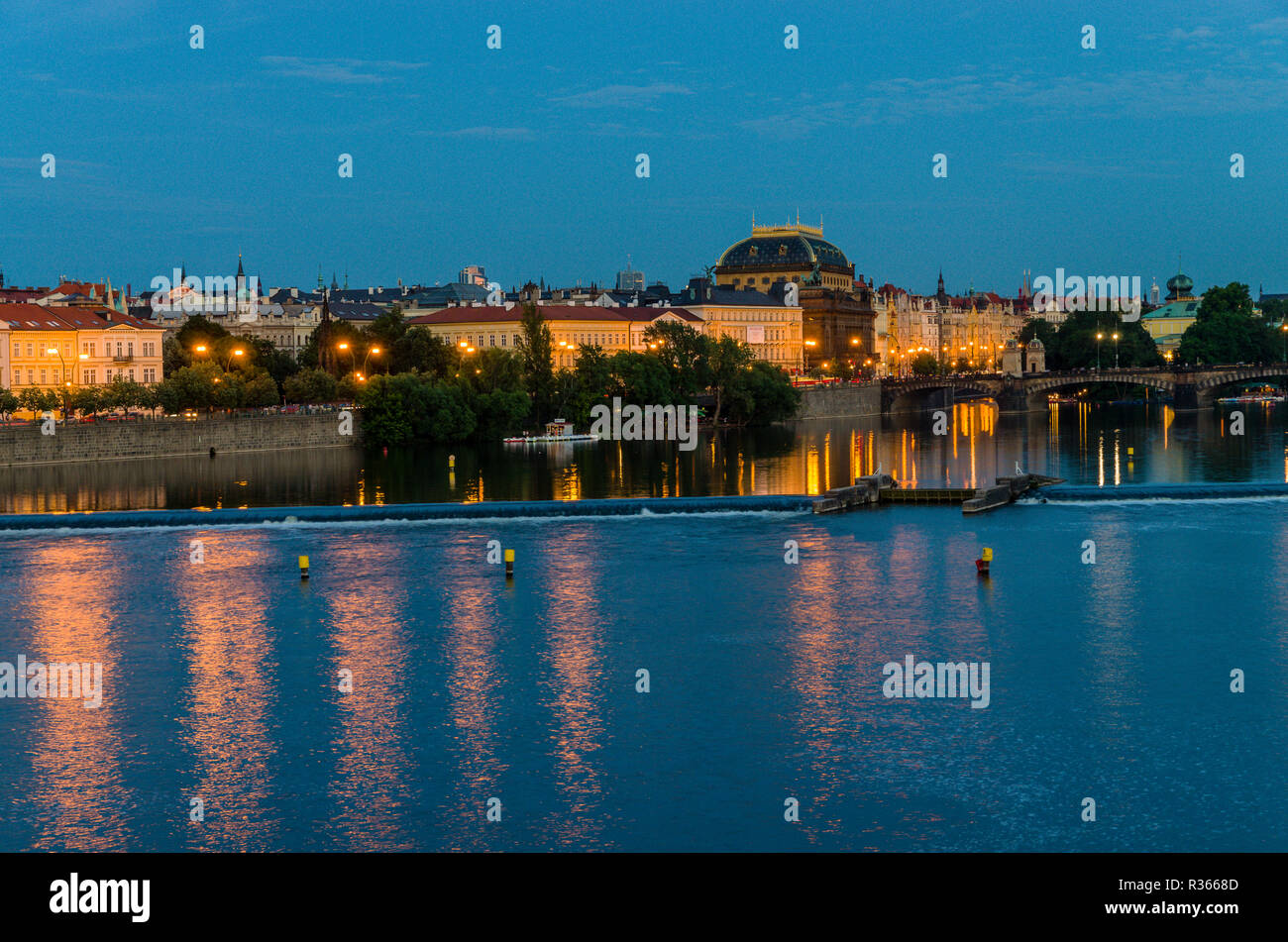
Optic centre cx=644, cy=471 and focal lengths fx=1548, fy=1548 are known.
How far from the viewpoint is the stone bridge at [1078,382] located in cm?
10794

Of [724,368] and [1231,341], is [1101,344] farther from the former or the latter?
[724,368]

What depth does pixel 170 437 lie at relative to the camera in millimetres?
67562

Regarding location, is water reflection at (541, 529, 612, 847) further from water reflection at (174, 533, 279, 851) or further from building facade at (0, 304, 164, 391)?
building facade at (0, 304, 164, 391)

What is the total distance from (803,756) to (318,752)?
6.04 meters

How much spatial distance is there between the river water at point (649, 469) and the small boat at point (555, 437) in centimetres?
183

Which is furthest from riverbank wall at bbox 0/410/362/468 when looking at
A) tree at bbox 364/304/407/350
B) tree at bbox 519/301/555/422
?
tree at bbox 364/304/407/350

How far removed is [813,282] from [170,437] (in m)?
95.4

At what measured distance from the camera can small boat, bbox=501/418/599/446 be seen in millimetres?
76188

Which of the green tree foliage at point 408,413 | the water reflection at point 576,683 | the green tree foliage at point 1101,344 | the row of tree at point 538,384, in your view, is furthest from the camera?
the green tree foliage at point 1101,344

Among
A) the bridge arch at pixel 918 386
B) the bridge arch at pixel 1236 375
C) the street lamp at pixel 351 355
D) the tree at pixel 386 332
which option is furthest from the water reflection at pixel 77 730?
the bridge arch at pixel 1236 375

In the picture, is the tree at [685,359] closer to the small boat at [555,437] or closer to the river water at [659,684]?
the small boat at [555,437]

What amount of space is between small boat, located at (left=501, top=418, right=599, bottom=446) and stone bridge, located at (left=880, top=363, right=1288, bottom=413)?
37.2 meters

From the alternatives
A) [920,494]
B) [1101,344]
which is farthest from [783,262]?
[920,494]
